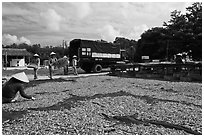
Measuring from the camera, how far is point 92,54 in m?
17.9

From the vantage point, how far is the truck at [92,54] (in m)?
17.3

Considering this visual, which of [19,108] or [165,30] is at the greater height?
[165,30]

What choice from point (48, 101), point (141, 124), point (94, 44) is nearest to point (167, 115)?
point (141, 124)

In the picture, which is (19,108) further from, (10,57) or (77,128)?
(10,57)

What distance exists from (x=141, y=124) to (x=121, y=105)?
149 cm

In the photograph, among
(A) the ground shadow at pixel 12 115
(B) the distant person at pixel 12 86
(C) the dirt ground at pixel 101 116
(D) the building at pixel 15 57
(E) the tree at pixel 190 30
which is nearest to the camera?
(C) the dirt ground at pixel 101 116

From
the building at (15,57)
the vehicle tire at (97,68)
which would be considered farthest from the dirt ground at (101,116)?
the building at (15,57)

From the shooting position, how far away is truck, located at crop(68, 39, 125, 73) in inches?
680

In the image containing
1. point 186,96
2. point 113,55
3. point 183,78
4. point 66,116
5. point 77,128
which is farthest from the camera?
point 113,55

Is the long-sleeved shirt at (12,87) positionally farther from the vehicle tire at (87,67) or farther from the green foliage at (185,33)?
the green foliage at (185,33)

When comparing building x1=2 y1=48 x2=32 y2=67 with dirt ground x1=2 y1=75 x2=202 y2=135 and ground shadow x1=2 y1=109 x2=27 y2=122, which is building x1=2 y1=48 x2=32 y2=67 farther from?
ground shadow x1=2 y1=109 x2=27 y2=122

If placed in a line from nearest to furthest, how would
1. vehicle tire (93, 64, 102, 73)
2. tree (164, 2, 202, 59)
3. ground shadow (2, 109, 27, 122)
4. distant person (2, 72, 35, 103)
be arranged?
ground shadow (2, 109, 27, 122), distant person (2, 72, 35, 103), vehicle tire (93, 64, 102, 73), tree (164, 2, 202, 59)

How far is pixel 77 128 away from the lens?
12.1 feet

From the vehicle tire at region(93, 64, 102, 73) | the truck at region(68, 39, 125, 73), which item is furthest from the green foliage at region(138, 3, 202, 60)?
the vehicle tire at region(93, 64, 102, 73)
